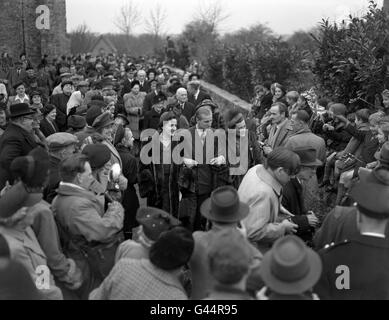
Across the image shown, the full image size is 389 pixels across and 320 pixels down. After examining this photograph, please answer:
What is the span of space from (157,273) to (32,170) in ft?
4.31

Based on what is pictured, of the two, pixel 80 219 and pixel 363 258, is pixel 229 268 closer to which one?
pixel 363 258

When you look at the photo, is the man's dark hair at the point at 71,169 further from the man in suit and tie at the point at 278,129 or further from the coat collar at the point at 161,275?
the man in suit and tie at the point at 278,129

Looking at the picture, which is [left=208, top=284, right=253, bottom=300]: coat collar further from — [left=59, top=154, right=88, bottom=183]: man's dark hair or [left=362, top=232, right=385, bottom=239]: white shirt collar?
[left=59, top=154, right=88, bottom=183]: man's dark hair

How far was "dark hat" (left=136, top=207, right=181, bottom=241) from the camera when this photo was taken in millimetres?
3654

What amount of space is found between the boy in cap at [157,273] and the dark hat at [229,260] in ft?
1.22

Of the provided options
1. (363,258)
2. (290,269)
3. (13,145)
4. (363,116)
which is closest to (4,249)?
(290,269)

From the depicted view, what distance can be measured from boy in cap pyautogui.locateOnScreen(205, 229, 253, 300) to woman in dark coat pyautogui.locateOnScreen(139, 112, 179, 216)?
388cm

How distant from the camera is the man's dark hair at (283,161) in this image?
452 cm

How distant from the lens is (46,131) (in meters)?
8.17

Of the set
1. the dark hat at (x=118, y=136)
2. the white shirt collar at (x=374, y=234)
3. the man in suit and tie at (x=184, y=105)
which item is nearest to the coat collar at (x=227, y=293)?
the white shirt collar at (x=374, y=234)

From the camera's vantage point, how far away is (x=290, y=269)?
292 centimetres

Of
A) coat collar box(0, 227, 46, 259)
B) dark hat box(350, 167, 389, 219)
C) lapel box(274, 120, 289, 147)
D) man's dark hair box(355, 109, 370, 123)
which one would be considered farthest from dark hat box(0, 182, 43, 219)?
man's dark hair box(355, 109, 370, 123)
